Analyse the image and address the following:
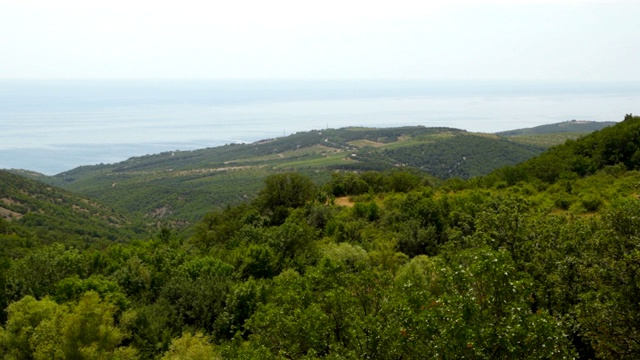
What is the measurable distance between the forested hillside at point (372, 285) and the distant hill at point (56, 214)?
108ft

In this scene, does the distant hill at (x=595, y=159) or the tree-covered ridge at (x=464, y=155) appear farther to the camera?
the tree-covered ridge at (x=464, y=155)

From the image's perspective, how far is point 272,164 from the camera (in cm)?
15188

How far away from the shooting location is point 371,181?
51.3 metres

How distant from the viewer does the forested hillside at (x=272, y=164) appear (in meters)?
113

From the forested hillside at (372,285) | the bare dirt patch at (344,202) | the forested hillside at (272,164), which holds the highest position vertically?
the forested hillside at (372,285)

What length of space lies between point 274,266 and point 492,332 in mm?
20240

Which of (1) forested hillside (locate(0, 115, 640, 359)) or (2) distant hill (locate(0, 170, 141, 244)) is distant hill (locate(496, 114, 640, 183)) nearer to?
(1) forested hillside (locate(0, 115, 640, 359))

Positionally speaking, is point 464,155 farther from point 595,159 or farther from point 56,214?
point 56,214

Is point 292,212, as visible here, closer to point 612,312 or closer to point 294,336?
point 294,336

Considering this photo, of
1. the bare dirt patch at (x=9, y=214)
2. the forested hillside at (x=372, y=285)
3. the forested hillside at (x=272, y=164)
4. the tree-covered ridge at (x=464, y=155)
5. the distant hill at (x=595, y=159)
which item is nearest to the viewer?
the forested hillside at (x=372, y=285)

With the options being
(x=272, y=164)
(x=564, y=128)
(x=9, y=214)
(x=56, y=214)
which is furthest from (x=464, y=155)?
(x=9, y=214)

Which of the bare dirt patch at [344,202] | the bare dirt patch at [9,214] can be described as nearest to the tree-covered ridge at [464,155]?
the bare dirt patch at [344,202]

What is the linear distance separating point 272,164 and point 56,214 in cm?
7402

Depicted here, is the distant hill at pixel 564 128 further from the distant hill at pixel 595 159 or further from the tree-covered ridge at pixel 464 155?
the distant hill at pixel 595 159
